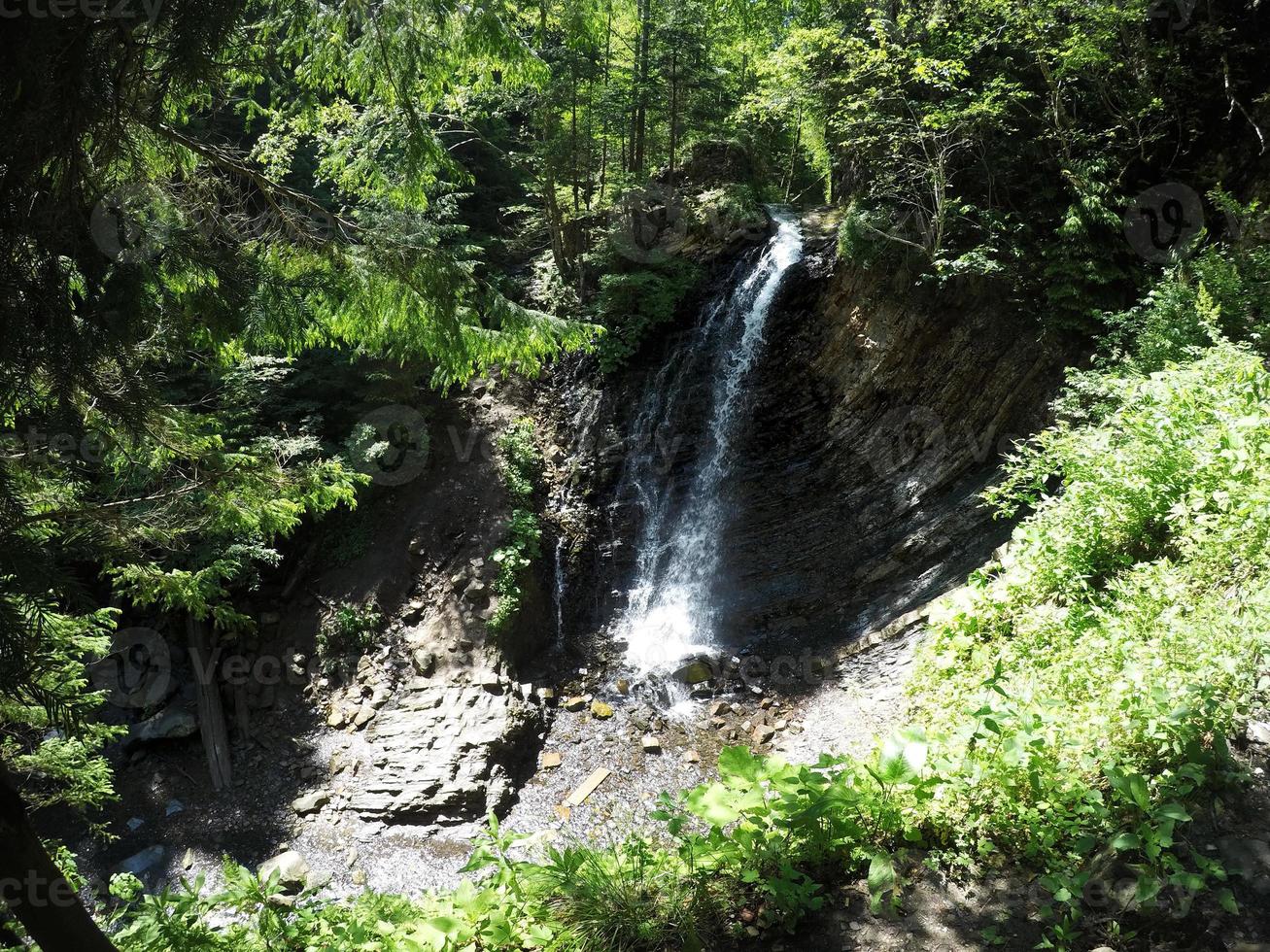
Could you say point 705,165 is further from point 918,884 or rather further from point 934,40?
point 918,884

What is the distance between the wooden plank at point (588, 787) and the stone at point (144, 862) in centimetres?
439

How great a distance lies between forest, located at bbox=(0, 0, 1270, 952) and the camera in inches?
99.1

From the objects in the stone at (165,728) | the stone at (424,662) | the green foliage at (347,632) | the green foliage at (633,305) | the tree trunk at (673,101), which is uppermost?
the tree trunk at (673,101)

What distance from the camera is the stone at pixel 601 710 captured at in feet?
28.0

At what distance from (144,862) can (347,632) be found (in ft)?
10.7

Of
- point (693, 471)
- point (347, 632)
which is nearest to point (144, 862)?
point (347, 632)

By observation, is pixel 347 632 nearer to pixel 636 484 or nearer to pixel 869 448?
pixel 636 484

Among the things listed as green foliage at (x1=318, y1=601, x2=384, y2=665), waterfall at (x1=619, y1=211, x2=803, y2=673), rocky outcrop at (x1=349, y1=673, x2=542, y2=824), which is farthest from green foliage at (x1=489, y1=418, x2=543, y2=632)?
green foliage at (x1=318, y1=601, x2=384, y2=665)

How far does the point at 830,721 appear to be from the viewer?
7.55m

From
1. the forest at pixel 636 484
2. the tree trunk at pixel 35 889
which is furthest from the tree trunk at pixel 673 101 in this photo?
the tree trunk at pixel 35 889

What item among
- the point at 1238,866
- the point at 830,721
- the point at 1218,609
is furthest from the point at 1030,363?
the point at 1238,866

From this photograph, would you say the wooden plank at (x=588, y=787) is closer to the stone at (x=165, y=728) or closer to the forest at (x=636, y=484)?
the forest at (x=636, y=484)

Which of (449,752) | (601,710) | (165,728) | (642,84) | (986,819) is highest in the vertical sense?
(642,84)

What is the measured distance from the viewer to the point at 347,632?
9586mm
